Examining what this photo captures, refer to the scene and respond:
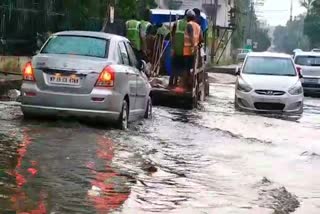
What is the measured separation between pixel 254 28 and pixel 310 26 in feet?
119

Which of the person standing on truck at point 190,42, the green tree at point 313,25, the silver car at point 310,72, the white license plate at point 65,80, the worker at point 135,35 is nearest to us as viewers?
the white license plate at point 65,80

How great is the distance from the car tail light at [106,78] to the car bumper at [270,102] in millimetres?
6799

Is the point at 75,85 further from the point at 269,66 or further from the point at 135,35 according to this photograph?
the point at 269,66

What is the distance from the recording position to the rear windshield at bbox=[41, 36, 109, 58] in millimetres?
10586

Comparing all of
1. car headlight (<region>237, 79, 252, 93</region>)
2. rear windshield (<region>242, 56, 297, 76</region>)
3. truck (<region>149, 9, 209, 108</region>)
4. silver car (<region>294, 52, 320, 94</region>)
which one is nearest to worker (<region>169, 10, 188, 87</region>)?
truck (<region>149, 9, 209, 108</region>)

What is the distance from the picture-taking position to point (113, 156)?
8.45 meters

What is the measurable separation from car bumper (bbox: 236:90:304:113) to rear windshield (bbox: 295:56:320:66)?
11291 millimetres

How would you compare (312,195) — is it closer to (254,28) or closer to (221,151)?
(221,151)

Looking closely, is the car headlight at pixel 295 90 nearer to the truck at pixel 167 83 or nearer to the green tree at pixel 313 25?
the truck at pixel 167 83

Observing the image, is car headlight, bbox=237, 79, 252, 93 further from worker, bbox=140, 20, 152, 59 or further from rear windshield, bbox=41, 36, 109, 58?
rear windshield, bbox=41, 36, 109, 58

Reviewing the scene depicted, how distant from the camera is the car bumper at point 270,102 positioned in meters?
16.2

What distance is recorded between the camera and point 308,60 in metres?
27.6

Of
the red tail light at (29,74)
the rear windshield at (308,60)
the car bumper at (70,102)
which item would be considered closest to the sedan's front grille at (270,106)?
the car bumper at (70,102)

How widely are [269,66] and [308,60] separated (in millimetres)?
10406
